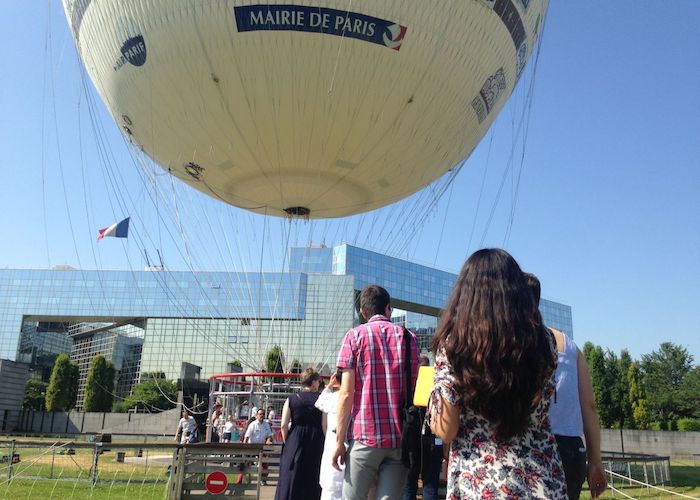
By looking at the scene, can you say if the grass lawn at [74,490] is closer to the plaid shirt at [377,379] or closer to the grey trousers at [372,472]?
the grey trousers at [372,472]

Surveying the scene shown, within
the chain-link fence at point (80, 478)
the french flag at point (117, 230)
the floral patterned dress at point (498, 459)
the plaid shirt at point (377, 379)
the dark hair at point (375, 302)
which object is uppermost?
the french flag at point (117, 230)

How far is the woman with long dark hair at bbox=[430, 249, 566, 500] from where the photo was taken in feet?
7.77

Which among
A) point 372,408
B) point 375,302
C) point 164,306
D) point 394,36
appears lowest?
point 372,408

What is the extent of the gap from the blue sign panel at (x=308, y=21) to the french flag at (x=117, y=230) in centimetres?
2669

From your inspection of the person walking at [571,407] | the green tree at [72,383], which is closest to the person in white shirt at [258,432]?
the person walking at [571,407]

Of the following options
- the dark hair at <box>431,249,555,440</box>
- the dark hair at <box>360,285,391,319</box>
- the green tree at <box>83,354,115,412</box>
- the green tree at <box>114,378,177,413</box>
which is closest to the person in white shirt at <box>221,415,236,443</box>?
the dark hair at <box>360,285,391,319</box>

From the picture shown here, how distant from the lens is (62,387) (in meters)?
60.5

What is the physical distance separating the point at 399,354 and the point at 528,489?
1636 mm

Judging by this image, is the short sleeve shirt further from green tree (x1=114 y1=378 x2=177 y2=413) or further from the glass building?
the glass building

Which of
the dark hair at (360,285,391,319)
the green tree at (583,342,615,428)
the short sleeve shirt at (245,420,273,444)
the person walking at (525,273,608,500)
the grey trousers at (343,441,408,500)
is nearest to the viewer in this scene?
the person walking at (525,273,608,500)

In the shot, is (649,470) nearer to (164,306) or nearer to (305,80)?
(305,80)

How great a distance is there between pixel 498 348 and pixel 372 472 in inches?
71.6

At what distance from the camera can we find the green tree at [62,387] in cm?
5972

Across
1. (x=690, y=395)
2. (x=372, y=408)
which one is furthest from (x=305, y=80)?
(x=690, y=395)
